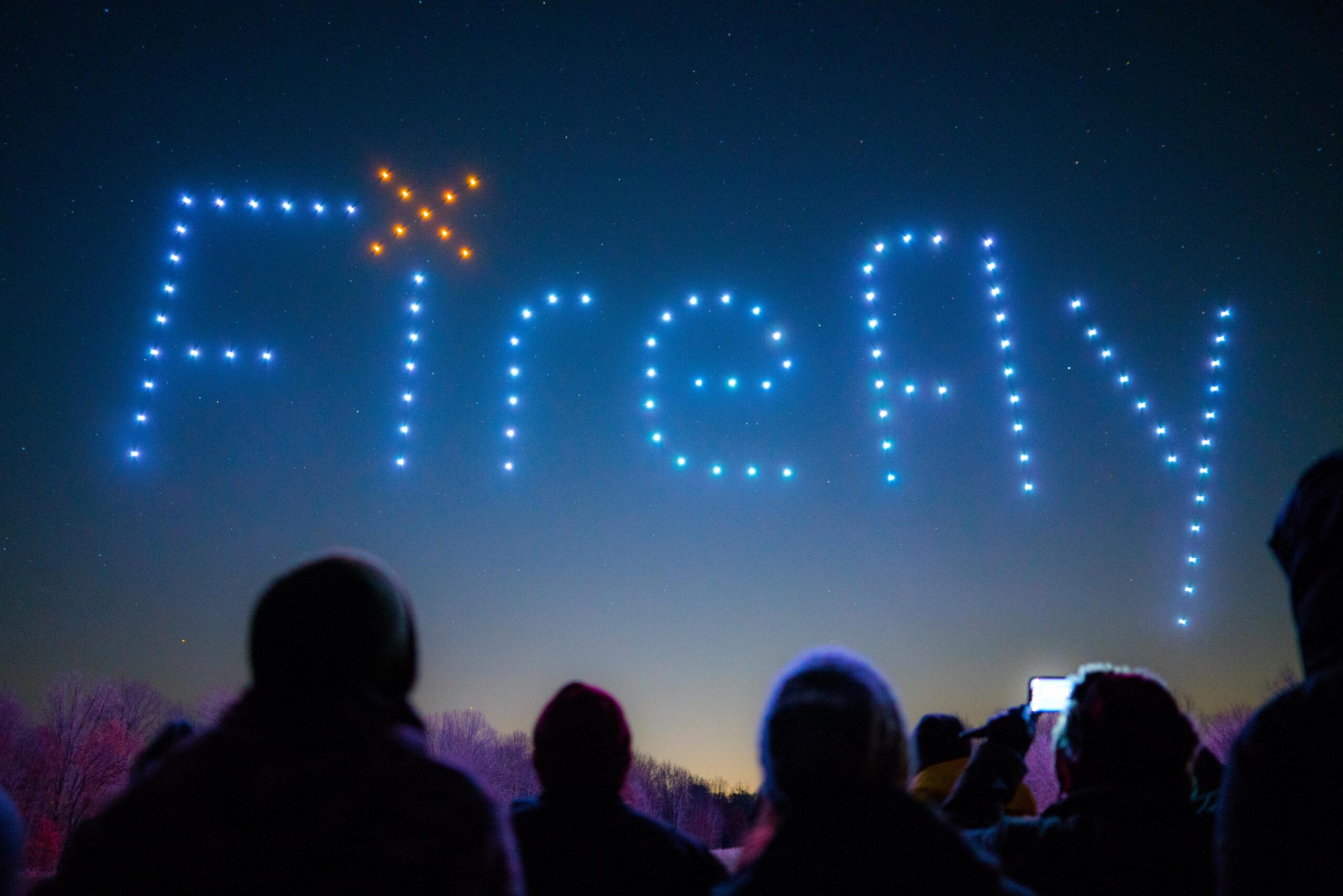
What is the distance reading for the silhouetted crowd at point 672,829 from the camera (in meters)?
1.35

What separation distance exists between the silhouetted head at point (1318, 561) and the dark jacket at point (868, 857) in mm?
1029

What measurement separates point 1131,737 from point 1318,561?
2.15ft

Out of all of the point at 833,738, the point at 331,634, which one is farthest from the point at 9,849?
the point at 833,738

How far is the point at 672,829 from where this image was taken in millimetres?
2398

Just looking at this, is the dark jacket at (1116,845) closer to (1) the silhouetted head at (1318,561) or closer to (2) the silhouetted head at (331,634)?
(1) the silhouetted head at (1318,561)

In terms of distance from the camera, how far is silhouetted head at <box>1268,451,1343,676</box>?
1779 millimetres

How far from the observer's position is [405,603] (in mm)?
1720

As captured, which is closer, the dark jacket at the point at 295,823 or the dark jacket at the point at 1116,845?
the dark jacket at the point at 295,823

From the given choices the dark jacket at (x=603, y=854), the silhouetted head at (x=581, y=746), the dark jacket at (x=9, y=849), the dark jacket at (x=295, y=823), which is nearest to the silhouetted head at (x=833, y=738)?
the dark jacket at (x=295, y=823)

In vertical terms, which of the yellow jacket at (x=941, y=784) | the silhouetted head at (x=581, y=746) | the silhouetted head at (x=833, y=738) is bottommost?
the yellow jacket at (x=941, y=784)

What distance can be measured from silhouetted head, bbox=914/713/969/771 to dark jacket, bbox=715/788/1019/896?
2174 millimetres

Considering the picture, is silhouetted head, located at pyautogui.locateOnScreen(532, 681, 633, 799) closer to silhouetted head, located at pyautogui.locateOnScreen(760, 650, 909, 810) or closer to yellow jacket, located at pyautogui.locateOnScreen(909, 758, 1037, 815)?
silhouetted head, located at pyautogui.locateOnScreen(760, 650, 909, 810)

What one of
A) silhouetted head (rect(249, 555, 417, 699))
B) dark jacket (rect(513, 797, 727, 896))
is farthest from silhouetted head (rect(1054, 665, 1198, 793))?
silhouetted head (rect(249, 555, 417, 699))

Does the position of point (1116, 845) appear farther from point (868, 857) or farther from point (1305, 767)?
point (868, 857)
